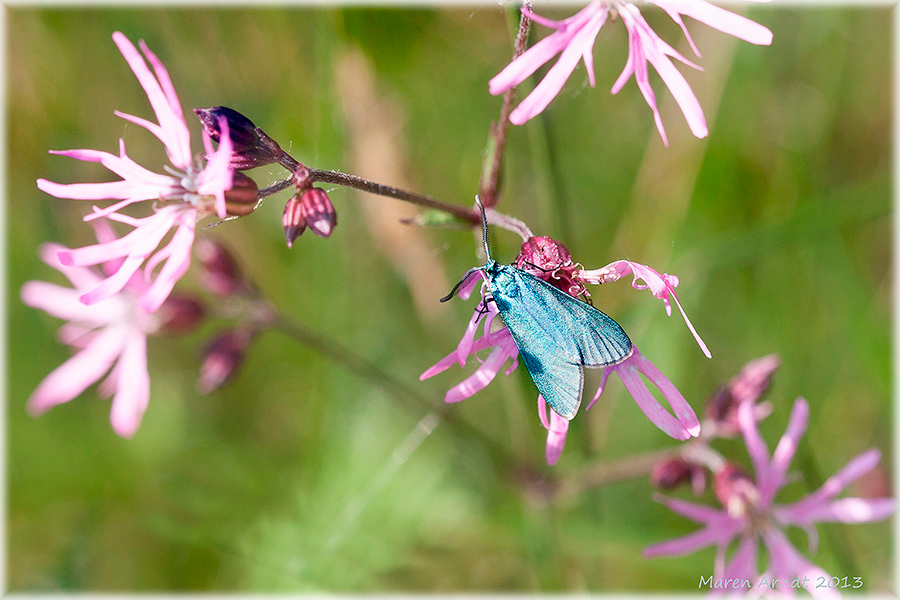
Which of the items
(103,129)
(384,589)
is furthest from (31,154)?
(384,589)

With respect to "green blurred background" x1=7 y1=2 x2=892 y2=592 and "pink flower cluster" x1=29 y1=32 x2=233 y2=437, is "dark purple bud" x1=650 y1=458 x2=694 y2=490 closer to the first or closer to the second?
"green blurred background" x1=7 y1=2 x2=892 y2=592

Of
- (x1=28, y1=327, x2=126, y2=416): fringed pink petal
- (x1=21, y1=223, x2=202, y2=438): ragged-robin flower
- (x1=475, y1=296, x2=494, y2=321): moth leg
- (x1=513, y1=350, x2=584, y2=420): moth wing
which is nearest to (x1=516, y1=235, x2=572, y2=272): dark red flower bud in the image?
(x1=475, y1=296, x2=494, y2=321): moth leg

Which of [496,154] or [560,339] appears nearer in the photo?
[560,339]

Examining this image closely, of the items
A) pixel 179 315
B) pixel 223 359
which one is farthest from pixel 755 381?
pixel 179 315

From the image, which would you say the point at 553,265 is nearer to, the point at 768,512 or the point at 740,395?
the point at 740,395

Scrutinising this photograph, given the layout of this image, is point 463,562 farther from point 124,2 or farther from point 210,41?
point 124,2
